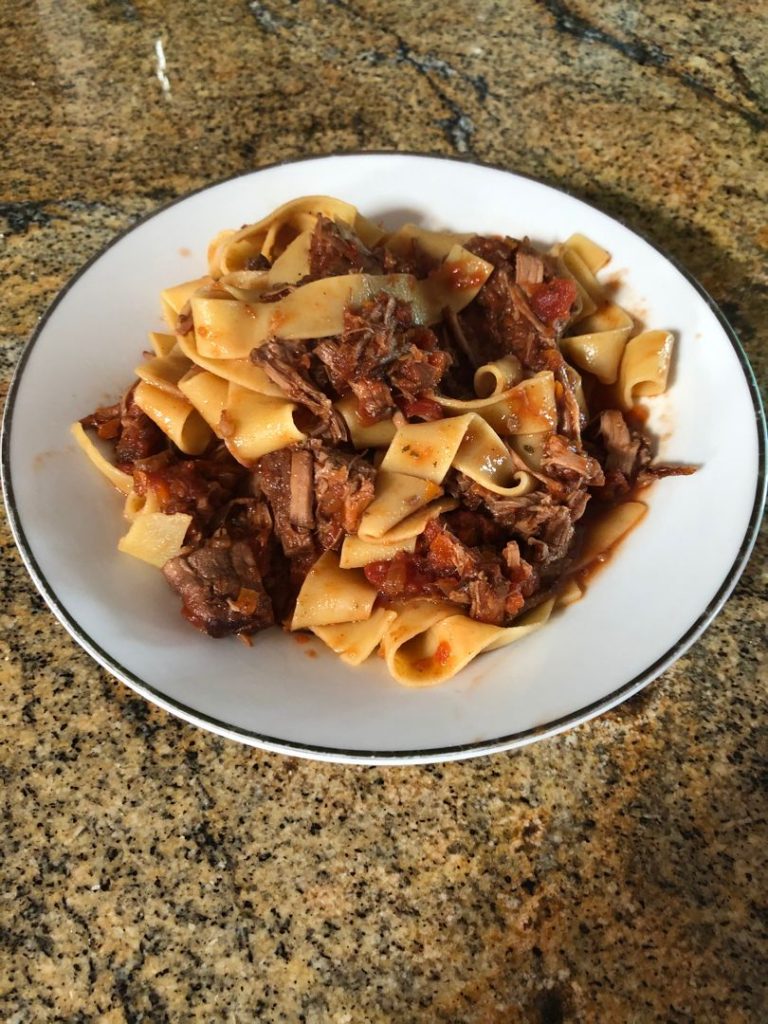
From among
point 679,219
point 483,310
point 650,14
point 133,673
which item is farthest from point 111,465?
point 650,14

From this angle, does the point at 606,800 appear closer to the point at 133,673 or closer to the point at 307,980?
the point at 307,980

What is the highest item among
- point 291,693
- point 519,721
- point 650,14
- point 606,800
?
point 650,14

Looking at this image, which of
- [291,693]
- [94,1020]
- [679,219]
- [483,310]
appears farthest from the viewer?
[679,219]

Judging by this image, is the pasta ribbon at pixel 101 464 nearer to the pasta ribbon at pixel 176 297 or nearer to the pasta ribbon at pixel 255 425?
the pasta ribbon at pixel 255 425

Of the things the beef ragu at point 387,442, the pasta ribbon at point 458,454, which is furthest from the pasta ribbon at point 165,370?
the pasta ribbon at point 458,454

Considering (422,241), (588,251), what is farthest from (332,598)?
(588,251)

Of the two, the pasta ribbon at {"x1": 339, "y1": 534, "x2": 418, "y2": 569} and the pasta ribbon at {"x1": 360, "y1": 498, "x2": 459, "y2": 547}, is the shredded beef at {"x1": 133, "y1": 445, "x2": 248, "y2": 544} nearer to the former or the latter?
the pasta ribbon at {"x1": 339, "y1": 534, "x2": 418, "y2": 569}

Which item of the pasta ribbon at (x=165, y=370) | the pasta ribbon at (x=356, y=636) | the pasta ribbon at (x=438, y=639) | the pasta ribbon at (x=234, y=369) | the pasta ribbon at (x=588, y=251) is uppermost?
the pasta ribbon at (x=588, y=251)
